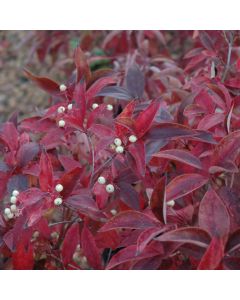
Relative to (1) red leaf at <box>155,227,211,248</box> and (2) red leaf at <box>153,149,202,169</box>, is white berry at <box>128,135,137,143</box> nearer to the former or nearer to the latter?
(2) red leaf at <box>153,149,202,169</box>

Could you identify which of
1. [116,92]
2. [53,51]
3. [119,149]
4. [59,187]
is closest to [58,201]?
[59,187]

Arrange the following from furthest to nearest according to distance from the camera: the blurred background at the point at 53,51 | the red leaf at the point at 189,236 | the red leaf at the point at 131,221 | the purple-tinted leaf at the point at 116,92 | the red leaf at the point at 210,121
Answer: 1. the blurred background at the point at 53,51
2. the purple-tinted leaf at the point at 116,92
3. the red leaf at the point at 210,121
4. the red leaf at the point at 131,221
5. the red leaf at the point at 189,236

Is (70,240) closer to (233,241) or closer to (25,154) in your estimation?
(25,154)

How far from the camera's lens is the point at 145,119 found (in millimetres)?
830

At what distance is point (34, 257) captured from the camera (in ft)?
3.55

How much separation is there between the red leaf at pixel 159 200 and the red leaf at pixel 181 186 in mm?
49

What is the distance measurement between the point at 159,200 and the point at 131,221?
2.7 inches

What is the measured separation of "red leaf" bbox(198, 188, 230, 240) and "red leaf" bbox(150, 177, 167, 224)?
0.19 feet

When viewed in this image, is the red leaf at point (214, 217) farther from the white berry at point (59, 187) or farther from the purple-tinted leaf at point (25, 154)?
the purple-tinted leaf at point (25, 154)

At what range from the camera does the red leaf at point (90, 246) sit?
3.04ft

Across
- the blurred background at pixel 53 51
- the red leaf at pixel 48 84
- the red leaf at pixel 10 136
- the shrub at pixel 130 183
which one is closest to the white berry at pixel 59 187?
the shrub at pixel 130 183

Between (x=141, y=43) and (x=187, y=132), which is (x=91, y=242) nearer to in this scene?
(x=187, y=132)

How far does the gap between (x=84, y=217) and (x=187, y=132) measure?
27 cm

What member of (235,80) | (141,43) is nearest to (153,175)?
(235,80)
